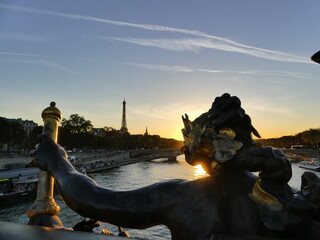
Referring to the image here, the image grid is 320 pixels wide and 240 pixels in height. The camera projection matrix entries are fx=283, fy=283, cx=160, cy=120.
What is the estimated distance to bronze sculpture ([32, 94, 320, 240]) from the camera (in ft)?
3.87

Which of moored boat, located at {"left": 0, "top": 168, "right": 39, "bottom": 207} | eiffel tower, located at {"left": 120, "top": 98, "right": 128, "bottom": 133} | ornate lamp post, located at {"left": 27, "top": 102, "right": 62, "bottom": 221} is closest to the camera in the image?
ornate lamp post, located at {"left": 27, "top": 102, "right": 62, "bottom": 221}

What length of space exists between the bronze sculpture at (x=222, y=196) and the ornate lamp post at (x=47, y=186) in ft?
2.77

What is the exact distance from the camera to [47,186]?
232cm

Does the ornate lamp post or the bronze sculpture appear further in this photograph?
the ornate lamp post

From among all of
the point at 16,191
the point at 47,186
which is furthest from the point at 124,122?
the point at 47,186

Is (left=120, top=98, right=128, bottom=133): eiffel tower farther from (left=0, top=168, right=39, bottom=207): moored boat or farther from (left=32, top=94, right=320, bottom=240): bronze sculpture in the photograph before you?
(left=32, top=94, right=320, bottom=240): bronze sculpture

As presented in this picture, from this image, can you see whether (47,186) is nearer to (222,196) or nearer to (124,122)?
(222,196)

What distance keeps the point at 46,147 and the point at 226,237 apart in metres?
1.30

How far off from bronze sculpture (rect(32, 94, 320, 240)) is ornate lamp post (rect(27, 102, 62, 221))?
845 mm

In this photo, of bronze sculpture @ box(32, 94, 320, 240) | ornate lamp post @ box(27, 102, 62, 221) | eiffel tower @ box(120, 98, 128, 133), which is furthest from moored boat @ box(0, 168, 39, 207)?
eiffel tower @ box(120, 98, 128, 133)

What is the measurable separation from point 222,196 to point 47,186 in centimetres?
160

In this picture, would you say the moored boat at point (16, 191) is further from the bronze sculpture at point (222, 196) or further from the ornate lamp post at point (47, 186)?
the bronze sculpture at point (222, 196)

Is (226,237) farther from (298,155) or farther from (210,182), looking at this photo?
(298,155)

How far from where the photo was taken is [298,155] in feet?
210
